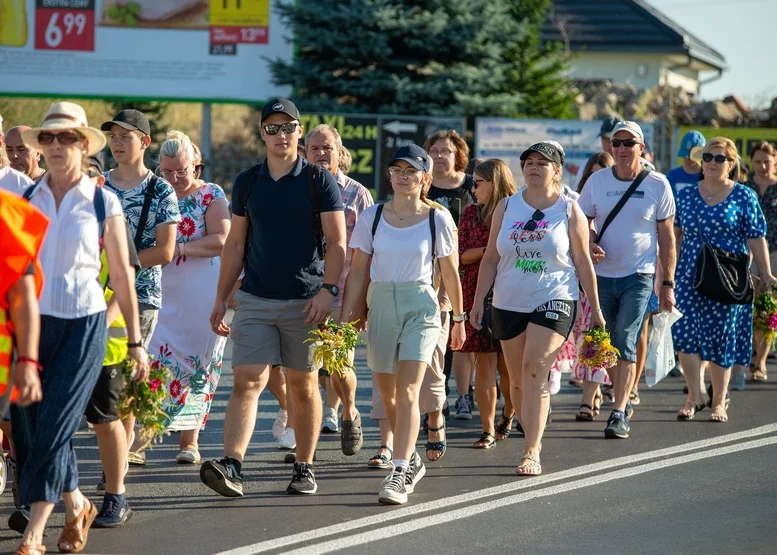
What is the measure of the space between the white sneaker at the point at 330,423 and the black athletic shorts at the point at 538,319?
6.17ft

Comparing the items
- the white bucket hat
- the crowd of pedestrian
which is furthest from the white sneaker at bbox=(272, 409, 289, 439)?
the white bucket hat

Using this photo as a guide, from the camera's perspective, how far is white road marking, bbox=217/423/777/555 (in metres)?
6.30

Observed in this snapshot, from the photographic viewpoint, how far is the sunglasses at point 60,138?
5.91 m

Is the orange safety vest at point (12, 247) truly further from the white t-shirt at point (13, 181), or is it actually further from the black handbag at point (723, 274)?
the black handbag at point (723, 274)

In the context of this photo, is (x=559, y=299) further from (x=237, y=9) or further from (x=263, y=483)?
(x=237, y=9)

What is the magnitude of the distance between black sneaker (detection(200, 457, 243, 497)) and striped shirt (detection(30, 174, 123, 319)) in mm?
1465

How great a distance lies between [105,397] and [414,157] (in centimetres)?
232

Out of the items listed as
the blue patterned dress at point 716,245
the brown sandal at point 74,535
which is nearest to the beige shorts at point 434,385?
the brown sandal at point 74,535

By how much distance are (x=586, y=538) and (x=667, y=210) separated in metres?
3.78

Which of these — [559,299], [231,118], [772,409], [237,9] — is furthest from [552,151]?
[231,118]

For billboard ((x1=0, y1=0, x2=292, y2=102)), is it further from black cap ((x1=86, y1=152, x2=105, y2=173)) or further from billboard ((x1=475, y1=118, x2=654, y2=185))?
black cap ((x1=86, y1=152, x2=105, y2=173))

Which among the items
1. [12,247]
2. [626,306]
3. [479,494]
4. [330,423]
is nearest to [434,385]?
[479,494]

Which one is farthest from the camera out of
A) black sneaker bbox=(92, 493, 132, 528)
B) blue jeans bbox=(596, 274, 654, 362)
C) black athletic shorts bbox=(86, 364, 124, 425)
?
blue jeans bbox=(596, 274, 654, 362)

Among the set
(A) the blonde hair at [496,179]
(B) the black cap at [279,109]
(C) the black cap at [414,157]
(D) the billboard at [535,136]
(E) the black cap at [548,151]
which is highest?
(D) the billboard at [535,136]
